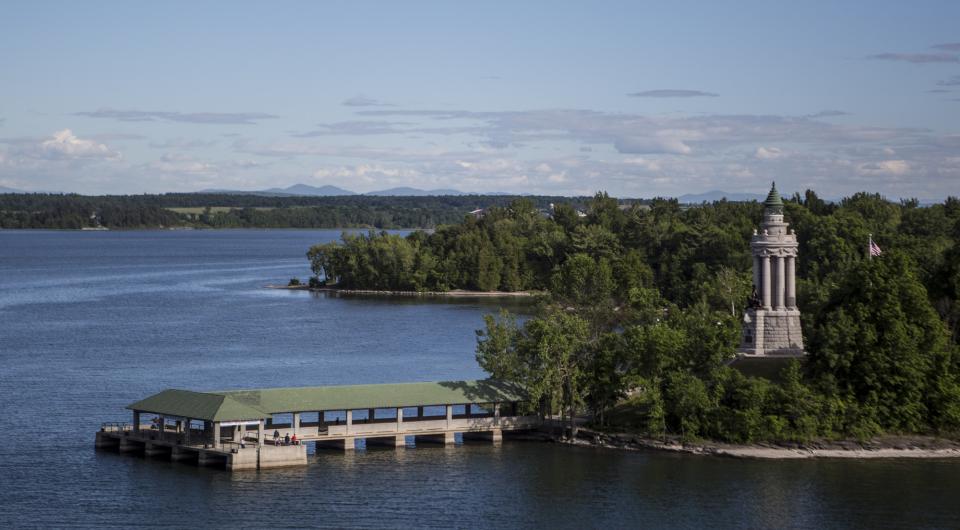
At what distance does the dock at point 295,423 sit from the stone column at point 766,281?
50.1 ft

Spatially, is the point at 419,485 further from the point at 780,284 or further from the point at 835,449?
the point at 780,284

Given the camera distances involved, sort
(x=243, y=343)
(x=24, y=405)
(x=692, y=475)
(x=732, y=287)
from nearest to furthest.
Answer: (x=692, y=475) < (x=24, y=405) < (x=732, y=287) < (x=243, y=343)

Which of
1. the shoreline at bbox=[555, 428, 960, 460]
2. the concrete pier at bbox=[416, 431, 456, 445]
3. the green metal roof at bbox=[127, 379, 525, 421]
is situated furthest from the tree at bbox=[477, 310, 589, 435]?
the shoreline at bbox=[555, 428, 960, 460]

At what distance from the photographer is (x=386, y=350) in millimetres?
120125

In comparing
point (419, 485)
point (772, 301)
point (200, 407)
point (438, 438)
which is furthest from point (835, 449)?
point (200, 407)

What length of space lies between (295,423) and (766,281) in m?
29.0

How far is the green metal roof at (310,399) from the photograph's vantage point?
71312 mm

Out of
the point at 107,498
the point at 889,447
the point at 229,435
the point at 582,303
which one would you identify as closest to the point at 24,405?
the point at 229,435

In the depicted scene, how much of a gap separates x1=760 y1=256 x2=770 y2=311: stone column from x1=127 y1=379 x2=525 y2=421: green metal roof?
15.7m

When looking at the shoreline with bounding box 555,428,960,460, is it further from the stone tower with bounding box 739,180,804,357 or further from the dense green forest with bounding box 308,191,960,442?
the stone tower with bounding box 739,180,804,357

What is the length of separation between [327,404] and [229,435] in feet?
18.0

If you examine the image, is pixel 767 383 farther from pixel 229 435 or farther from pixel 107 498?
pixel 107 498

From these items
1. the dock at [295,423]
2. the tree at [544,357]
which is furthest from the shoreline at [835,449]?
the dock at [295,423]

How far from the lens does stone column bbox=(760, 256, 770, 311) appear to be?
81.9m
